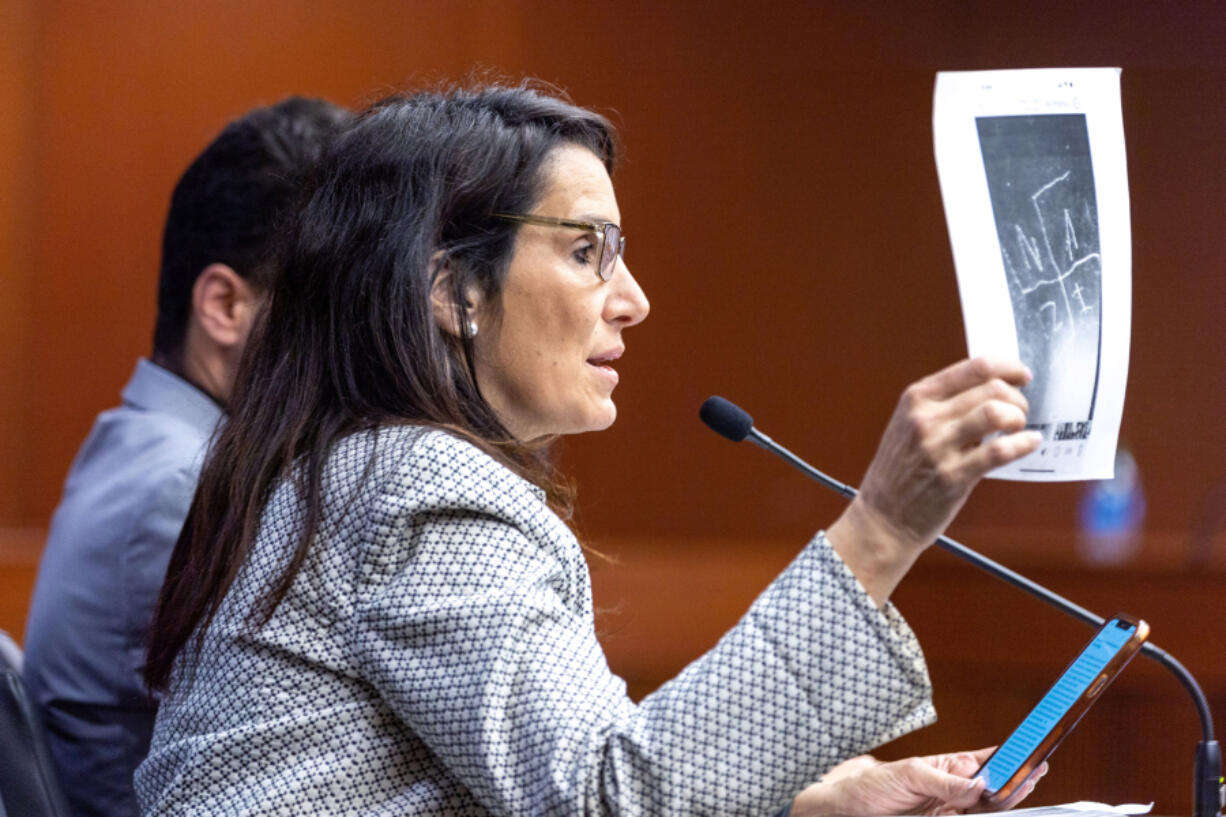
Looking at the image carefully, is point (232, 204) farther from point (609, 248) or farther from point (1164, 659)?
point (1164, 659)

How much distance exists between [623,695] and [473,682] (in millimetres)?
114

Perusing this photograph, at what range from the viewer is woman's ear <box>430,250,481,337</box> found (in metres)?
1.27

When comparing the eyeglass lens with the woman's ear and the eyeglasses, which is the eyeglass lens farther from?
the woman's ear

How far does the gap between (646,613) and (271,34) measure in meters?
1.64

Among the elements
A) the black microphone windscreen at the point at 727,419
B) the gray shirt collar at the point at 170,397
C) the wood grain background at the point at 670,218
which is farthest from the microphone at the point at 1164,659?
the wood grain background at the point at 670,218

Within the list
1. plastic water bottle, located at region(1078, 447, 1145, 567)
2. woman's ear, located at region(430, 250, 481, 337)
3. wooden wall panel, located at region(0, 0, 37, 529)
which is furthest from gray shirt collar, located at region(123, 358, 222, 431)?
plastic water bottle, located at region(1078, 447, 1145, 567)

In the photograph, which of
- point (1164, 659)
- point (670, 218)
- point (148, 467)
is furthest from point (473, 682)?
point (670, 218)

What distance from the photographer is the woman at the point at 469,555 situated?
89 cm

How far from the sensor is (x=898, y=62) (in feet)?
10.2

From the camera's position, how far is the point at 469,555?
3.21ft

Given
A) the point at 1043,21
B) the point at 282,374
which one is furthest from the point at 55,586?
the point at 1043,21

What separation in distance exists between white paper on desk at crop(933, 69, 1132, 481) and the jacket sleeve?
0.72 feet

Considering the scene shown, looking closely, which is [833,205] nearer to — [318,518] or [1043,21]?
[1043,21]

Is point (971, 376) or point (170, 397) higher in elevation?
point (971, 376)
